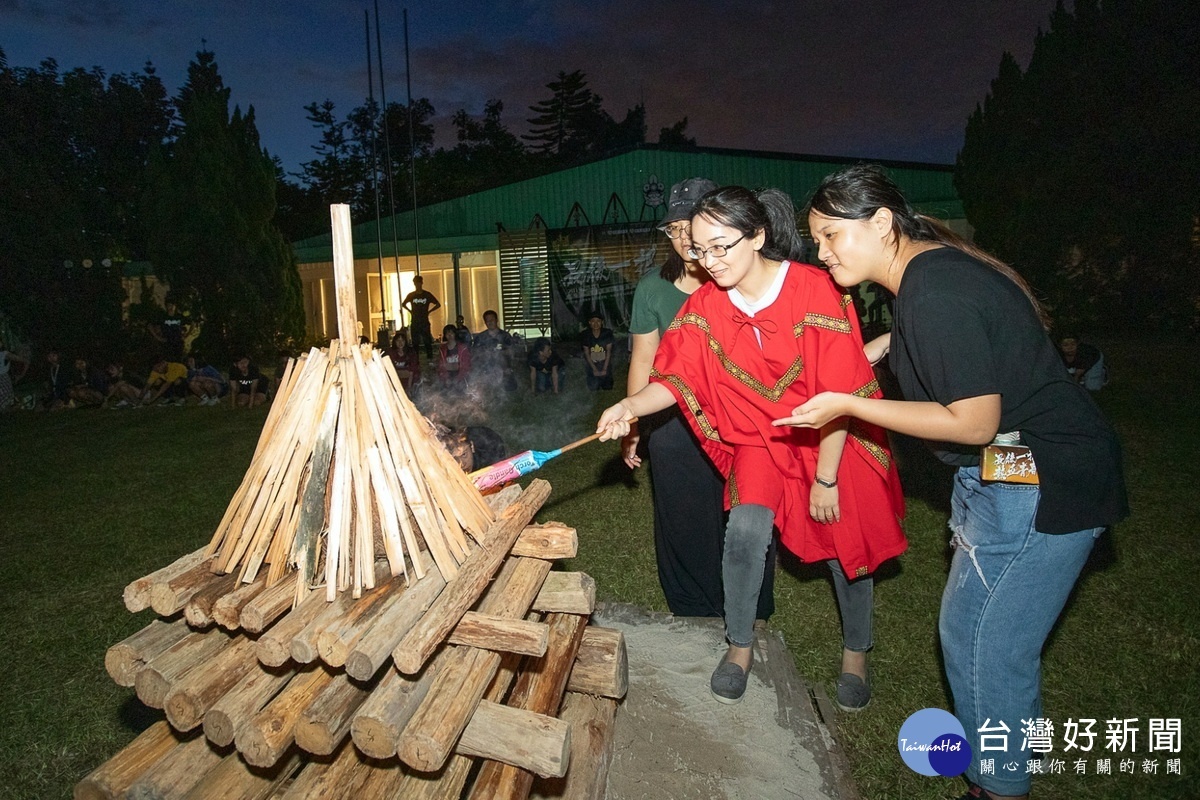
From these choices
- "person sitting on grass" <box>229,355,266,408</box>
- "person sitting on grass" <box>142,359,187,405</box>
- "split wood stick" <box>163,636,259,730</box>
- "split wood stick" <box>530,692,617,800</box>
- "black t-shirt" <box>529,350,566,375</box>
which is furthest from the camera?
"person sitting on grass" <box>142,359,187,405</box>

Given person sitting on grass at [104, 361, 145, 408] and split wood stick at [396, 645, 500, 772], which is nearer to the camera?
split wood stick at [396, 645, 500, 772]

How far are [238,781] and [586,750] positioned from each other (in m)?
1.11

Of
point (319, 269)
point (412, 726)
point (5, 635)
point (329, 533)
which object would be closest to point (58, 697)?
point (5, 635)

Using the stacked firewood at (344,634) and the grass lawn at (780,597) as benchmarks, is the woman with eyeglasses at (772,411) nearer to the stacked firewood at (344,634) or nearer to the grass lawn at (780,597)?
the grass lawn at (780,597)

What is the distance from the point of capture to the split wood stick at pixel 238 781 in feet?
6.70

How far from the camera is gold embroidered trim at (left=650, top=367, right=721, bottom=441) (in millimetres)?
3051

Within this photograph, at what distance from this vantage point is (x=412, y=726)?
178 centimetres

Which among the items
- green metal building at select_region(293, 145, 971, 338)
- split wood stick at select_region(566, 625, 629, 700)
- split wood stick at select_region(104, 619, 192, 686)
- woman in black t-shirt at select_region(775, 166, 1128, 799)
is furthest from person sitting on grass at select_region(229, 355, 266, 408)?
woman in black t-shirt at select_region(775, 166, 1128, 799)

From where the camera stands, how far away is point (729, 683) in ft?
9.57

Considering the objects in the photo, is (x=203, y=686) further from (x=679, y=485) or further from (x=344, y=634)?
(x=679, y=485)

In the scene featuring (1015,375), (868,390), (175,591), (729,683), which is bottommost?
(729,683)

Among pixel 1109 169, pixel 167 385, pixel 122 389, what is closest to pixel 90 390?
pixel 122 389

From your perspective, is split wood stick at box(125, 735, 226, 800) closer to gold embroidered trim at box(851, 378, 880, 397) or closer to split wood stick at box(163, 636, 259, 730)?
split wood stick at box(163, 636, 259, 730)

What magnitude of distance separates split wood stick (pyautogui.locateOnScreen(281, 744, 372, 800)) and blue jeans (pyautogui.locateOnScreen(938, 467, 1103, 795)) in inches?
70.2
